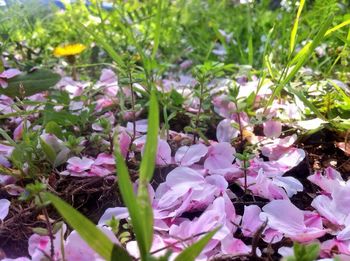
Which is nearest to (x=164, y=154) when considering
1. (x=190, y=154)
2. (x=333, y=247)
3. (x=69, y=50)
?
(x=190, y=154)

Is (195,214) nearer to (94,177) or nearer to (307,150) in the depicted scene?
(94,177)

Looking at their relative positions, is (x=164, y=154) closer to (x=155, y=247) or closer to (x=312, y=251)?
(x=155, y=247)

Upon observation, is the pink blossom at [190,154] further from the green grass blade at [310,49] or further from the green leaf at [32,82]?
the green leaf at [32,82]

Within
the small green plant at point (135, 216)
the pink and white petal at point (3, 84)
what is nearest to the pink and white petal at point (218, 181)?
the small green plant at point (135, 216)

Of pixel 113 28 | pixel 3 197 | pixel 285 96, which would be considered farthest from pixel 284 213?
pixel 113 28

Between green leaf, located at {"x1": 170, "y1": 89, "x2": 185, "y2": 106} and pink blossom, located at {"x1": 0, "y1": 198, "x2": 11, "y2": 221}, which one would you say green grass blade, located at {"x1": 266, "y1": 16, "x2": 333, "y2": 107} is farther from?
pink blossom, located at {"x1": 0, "y1": 198, "x2": 11, "y2": 221}

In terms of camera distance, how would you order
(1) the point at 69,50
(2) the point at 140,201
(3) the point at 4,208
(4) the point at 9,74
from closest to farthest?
(2) the point at 140,201
(3) the point at 4,208
(4) the point at 9,74
(1) the point at 69,50
